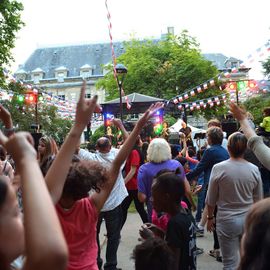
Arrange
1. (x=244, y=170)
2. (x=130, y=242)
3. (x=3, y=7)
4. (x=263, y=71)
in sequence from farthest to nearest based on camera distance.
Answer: (x=263, y=71)
(x=3, y=7)
(x=130, y=242)
(x=244, y=170)

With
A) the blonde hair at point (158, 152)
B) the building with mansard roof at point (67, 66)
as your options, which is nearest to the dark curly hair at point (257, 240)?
the blonde hair at point (158, 152)

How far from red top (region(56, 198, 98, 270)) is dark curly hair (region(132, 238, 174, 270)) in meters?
0.44

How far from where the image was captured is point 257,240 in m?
1.48

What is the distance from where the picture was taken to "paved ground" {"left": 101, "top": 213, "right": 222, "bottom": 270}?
20.0ft

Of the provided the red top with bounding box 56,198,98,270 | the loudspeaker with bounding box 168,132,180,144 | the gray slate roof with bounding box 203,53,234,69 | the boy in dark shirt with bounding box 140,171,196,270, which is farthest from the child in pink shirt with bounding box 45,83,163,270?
the gray slate roof with bounding box 203,53,234,69

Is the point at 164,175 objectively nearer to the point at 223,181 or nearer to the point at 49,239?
the point at 223,181

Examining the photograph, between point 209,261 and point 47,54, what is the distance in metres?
74.3

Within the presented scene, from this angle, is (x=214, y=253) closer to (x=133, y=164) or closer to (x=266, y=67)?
(x=133, y=164)

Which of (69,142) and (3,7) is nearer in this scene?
(69,142)

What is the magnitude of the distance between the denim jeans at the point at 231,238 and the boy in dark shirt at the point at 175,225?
133cm

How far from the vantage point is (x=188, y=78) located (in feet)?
134

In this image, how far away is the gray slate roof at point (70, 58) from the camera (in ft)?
243

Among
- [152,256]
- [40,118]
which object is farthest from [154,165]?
[40,118]

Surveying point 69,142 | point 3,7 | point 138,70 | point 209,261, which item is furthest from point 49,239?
point 138,70
